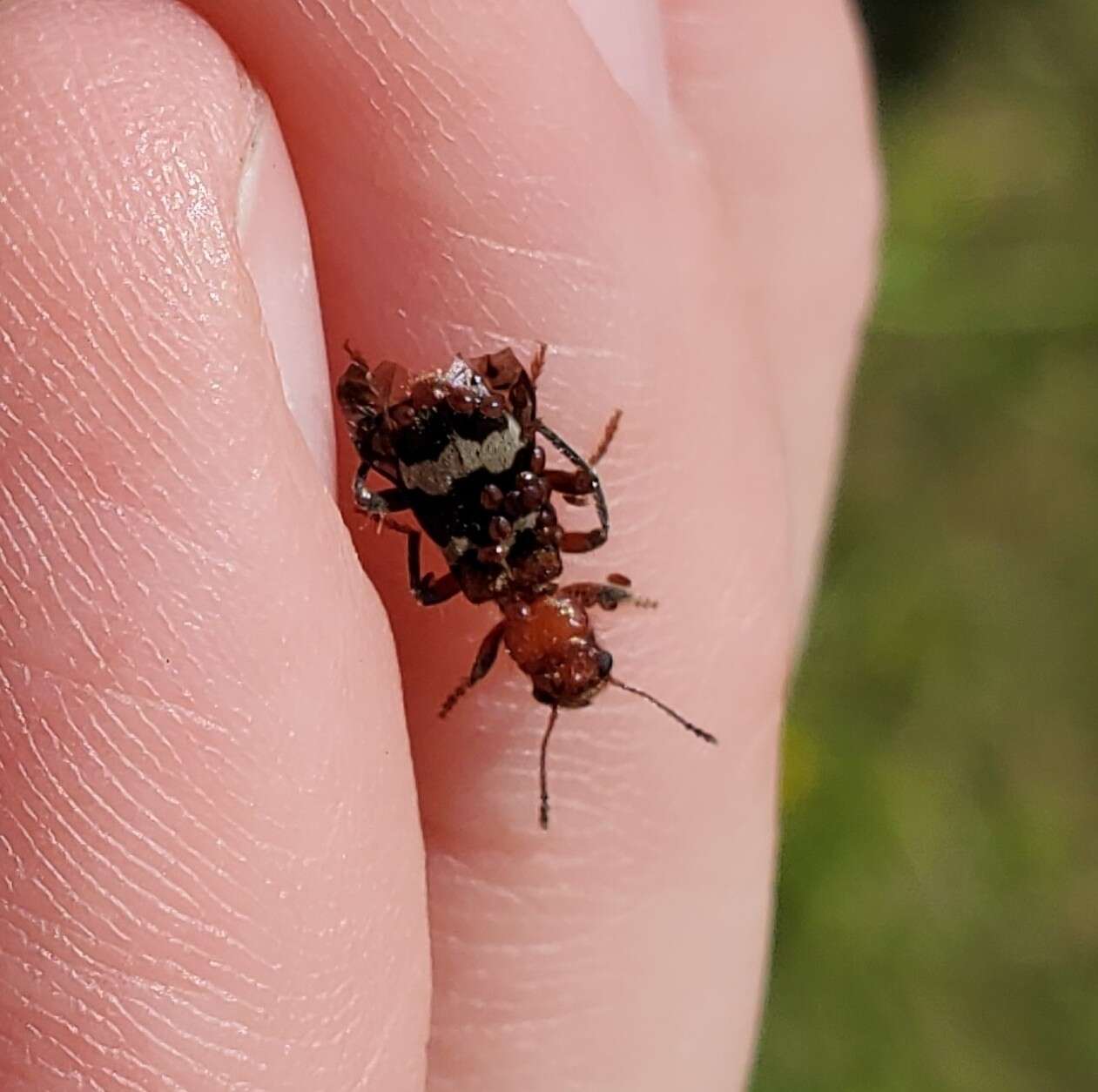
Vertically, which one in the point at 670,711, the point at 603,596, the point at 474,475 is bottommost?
the point at 670,711

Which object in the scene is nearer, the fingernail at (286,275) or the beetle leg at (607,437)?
the fingernail at (286,275)

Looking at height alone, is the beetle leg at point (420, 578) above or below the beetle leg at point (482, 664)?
above

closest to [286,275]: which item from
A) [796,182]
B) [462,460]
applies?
[462,460]

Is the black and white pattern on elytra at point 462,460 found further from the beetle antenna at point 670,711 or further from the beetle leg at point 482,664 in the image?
A: the beetle antenna at point 670,711

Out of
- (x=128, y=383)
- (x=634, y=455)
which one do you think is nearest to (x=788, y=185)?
(x=634, y=455)

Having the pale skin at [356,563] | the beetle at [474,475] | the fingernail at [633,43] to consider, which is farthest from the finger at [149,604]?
the fingernail at [633,43]

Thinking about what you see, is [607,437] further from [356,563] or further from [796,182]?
[796,182]

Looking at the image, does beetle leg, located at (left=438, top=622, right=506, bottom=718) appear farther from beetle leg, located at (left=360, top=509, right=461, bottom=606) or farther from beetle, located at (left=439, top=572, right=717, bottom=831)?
beetle leg, located at (left=360, top=509, right=461, bottom=606)
